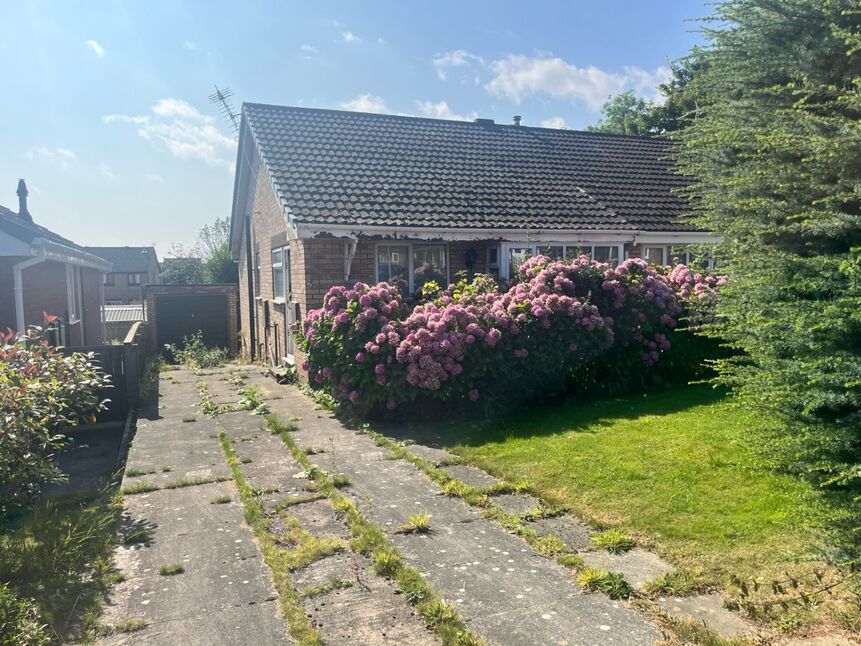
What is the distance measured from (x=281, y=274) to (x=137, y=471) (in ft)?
26.4

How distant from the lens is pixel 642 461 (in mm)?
6121

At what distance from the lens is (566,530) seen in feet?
16.0

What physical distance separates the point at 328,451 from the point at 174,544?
2698 mm

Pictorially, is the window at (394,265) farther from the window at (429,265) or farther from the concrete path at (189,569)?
the concrete path at (189,569)

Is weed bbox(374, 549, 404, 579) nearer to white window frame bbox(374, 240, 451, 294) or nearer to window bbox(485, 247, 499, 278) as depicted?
white window frame bbox(374, 240, 451, 294)

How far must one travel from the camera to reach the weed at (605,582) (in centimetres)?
385

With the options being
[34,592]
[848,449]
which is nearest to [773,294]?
[848,449]

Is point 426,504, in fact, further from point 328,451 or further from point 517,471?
point 328,451

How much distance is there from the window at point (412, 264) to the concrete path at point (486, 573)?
6.02m

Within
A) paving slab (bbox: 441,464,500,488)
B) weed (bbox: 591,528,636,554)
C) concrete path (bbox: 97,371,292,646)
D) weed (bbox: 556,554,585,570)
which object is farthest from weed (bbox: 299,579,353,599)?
paving slab (bbox: 441,464,500,488)

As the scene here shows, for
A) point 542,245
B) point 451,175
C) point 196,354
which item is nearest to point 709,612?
point 542,245

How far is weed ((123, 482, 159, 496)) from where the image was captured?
20.4ft

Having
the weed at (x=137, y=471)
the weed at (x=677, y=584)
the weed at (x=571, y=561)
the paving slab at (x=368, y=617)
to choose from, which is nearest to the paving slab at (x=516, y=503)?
the weed at (x=571, y=561)

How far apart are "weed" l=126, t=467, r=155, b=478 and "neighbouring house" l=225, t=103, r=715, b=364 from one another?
5109 mm
